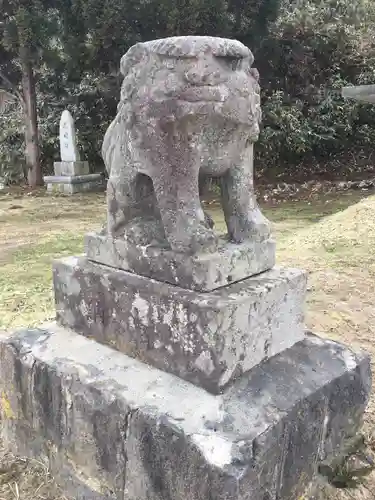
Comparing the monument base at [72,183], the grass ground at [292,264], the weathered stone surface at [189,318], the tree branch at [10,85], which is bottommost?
the grass ground at [292,264]

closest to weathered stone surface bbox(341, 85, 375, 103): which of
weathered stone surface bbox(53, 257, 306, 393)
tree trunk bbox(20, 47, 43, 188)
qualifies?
weathered stone surface bbox(53, 257, 306, 393)

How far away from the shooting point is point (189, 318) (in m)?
1.75

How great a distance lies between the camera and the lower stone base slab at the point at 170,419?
62.7 inches

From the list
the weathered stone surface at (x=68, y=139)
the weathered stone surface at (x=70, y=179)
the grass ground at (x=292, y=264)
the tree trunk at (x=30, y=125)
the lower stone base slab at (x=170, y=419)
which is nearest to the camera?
the lower stone base slab at (x=170, y=419)

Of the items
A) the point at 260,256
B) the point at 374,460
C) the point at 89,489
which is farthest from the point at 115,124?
the point at 374,460

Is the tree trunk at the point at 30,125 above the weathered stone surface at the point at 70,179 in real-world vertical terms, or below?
above

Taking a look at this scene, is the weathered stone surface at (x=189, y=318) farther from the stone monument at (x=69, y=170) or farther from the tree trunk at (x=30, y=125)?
the tree trunk at (x=30, y=125)

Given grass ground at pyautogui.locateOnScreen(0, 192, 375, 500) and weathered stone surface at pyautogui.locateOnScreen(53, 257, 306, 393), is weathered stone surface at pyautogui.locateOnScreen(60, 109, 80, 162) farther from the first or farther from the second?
weathered stone surface at pyautogui.locateOnScreen(53, 257, 306, 393)

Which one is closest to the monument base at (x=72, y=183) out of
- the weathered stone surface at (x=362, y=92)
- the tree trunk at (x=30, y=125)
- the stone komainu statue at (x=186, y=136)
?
the tree trunk at (x=30, y=125)

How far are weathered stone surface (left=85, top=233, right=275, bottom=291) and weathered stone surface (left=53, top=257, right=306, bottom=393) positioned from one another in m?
0.03

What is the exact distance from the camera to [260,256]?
1979 mm

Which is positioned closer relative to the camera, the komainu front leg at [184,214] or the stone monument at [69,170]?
the komainu front leg at [184,214]

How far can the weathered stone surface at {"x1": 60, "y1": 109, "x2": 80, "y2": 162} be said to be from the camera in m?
10.8

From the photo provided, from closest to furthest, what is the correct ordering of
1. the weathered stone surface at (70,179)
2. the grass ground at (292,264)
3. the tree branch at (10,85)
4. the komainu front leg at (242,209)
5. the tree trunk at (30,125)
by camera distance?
the komainu front leg at (242,209) < the grass ground at (292,264) < the tree trunk at (30,125) < the weathered stone surface at (70,179) < the tree branch at (10,85)
